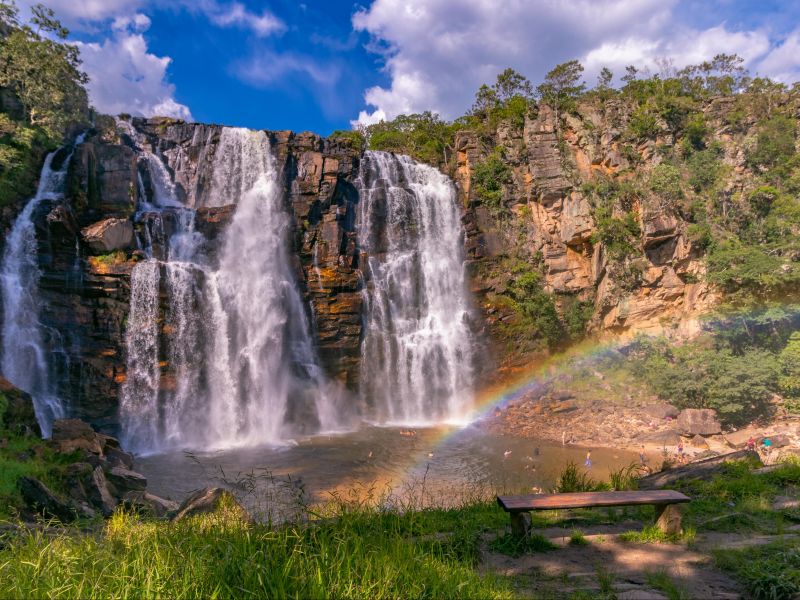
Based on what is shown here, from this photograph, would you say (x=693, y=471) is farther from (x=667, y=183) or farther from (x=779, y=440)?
(x=667, y=183)

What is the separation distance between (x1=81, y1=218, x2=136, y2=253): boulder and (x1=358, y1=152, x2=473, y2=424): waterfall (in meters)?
12.6

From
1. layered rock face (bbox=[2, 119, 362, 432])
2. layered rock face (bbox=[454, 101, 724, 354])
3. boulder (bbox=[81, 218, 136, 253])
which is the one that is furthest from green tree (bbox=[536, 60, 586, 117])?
boulder (bbox=[81, 218, 136, 253])

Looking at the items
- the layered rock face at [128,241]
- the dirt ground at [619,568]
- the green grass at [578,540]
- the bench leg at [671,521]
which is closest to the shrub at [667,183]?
the layered rock face at [128,241]

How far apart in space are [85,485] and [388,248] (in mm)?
21480

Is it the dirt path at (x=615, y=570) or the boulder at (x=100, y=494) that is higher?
the dirt path at (x=615, y=570)

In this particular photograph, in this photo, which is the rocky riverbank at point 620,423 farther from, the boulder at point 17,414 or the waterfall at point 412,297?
the boulder at point 17,414

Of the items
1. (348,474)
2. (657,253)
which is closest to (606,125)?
(657,253)

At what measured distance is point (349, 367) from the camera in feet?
84.0

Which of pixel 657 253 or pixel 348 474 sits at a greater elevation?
pixel 657 253

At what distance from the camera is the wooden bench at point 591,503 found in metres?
4.93

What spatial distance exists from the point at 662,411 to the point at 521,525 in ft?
67.3


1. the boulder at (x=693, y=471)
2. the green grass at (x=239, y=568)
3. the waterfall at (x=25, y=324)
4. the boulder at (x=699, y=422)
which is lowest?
the boulder at (x=699, y=422)

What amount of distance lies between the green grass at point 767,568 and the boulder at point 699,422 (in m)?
17.8

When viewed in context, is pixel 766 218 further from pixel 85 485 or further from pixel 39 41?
pixel 39 41
